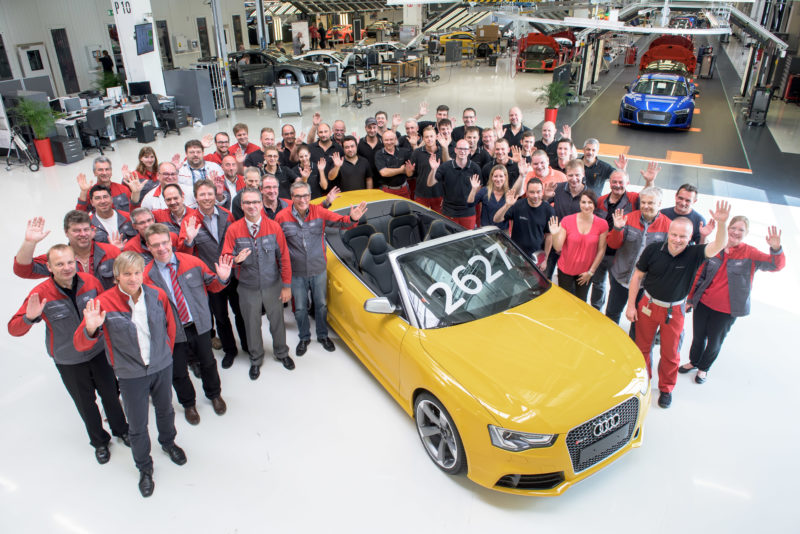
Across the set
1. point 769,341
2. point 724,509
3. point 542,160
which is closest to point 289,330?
point 542,160

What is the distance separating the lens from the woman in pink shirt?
4293 mm

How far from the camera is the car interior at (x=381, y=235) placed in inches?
172

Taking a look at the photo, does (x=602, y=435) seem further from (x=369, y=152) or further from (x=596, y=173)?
(x=369, y=152)

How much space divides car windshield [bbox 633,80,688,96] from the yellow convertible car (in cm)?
1090

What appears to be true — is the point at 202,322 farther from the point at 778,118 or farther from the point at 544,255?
the point at 778,118

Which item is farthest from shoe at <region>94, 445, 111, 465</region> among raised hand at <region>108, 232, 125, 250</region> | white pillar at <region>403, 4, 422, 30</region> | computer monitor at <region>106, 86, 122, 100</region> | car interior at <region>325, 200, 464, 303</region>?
white pillar at <region>403, 4, 422, 30</region>

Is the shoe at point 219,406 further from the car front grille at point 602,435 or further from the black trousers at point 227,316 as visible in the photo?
the car front grille at point 602,435

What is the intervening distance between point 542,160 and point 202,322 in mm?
3436

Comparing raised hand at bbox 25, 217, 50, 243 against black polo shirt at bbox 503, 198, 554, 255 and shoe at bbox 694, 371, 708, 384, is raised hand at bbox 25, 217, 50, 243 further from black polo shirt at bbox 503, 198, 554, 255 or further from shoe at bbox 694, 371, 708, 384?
Answer: shoe at bbox 694, 371, 708, 384

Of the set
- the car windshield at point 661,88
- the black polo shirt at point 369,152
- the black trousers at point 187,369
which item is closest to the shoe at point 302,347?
the black trousers at point 187,369

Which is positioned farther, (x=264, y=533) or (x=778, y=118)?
(x=778, y=118)

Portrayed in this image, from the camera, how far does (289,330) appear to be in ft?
17.1

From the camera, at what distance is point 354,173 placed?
6.17 m

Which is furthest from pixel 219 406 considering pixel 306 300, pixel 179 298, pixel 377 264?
pixel 377 264
